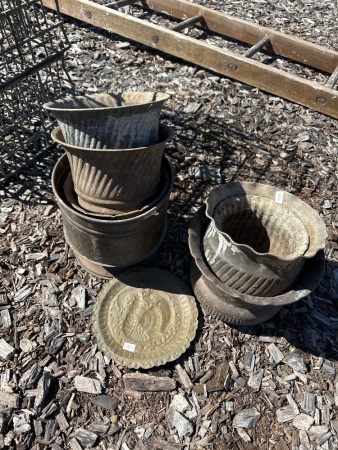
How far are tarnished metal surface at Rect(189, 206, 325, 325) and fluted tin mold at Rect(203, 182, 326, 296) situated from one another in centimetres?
7

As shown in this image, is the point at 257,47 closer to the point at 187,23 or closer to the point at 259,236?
the point at 187,23

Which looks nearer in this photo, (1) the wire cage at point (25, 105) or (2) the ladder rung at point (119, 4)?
(1) the wire cage at point (25, 105)

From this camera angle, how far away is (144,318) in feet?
10.4

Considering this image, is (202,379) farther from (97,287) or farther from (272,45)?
(272,45)

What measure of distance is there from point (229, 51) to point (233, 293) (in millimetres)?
3975

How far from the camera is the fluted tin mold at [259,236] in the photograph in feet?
8.26

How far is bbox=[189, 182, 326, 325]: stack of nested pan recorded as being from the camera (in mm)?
2541

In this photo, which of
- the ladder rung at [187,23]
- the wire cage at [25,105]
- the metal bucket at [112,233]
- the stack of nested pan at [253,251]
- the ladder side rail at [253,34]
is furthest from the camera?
the ladder rung at [187,23]

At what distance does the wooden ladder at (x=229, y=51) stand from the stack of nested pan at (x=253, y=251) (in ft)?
9.00

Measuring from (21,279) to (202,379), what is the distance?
5.95 ft

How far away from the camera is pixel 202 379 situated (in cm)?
295

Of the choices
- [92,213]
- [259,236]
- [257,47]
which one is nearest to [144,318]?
[92,213]

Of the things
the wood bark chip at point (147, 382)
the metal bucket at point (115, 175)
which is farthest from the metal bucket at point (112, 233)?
the wood bark chip at point (147, 382)

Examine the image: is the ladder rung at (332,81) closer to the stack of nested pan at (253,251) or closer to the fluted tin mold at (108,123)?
the stack of nested pan at (253,251)
